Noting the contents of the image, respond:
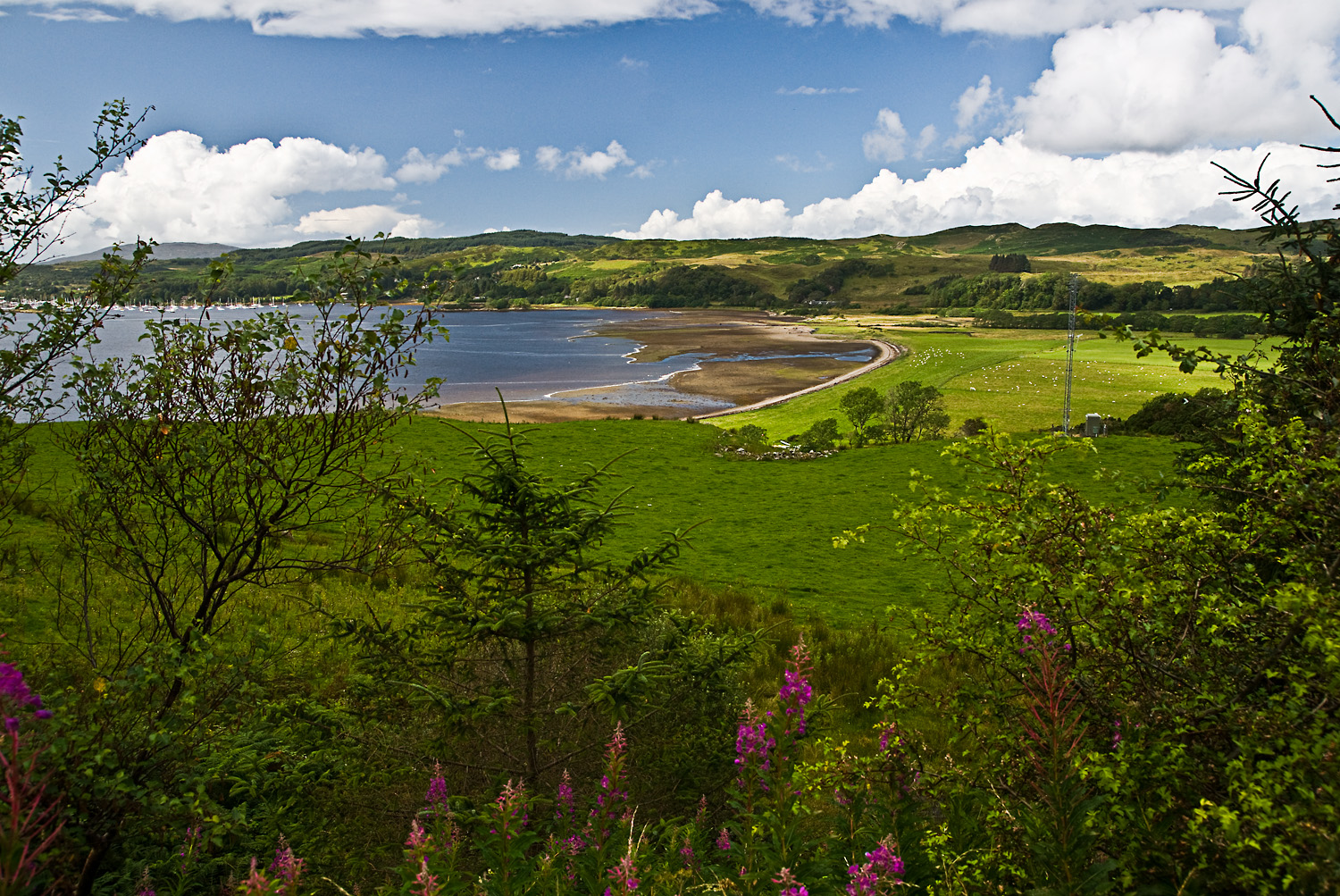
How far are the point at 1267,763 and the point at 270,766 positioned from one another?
605cm

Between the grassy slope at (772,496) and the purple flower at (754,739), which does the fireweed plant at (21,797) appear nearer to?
the purple flower at (754,739)

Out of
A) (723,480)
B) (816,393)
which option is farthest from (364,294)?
(816,393)

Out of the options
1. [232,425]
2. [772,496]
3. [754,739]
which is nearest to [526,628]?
[754,739]

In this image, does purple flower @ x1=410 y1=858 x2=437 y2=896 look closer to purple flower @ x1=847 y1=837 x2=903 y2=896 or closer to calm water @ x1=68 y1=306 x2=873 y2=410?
purple flower @ x1=847 y1=837 x2=903 y2=896

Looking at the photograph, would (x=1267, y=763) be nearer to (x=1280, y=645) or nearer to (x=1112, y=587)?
(x=1280, y=645)

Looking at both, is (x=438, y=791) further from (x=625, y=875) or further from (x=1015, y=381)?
(x=1015, y=381)

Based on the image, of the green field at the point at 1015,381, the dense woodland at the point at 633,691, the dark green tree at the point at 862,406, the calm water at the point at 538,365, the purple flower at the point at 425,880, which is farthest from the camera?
the calm water at the point at 538,365

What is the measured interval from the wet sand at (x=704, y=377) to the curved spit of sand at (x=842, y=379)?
3.08ft

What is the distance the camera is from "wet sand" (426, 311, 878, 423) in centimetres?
5931

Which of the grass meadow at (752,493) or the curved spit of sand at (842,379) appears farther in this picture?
the curved spit of sand at (842,379)

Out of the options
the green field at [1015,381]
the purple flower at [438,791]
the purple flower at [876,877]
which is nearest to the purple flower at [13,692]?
the purple flower at [438,791]

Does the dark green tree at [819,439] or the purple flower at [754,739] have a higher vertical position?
the purple flower at [754,739]

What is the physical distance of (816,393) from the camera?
68812 millimetres

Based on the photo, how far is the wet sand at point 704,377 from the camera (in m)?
59.3
